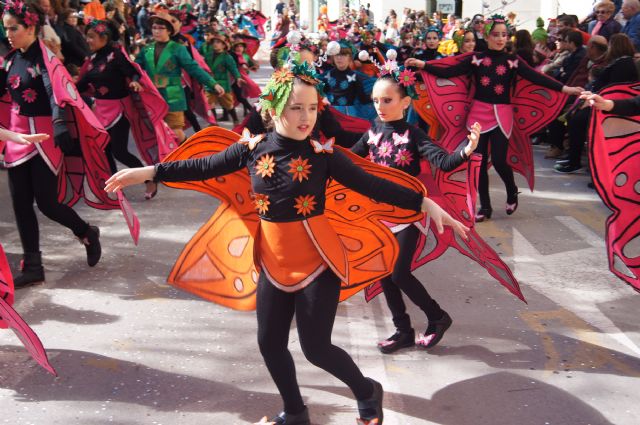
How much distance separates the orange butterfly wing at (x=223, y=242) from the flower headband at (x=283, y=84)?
545 millimetres

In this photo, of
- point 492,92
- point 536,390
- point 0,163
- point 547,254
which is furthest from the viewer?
point 0,163

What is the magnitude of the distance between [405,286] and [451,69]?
11.3ft

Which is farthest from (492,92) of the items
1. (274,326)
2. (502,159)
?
(274,326)

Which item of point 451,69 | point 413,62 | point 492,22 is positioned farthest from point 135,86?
point 492,22

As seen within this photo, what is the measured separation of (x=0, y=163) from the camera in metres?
10.4

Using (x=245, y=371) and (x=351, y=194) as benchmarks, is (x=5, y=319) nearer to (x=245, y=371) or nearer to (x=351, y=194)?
(x=245, y=371)

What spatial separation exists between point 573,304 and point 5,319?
366 centimetres

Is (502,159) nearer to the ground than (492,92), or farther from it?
nearer to the ground

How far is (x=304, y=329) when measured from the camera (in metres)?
3.56

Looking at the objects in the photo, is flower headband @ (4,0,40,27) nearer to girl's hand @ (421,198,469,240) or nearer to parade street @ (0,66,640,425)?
parade street @ (0,66,640,425)

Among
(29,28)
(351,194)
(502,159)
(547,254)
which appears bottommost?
(547,254)

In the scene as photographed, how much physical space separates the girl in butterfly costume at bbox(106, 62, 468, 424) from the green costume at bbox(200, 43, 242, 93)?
10014 millimetres

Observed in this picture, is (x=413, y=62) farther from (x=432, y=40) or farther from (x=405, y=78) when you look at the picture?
(x=432, y=40)

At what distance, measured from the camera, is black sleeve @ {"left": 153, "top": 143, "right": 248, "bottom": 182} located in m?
3.68
